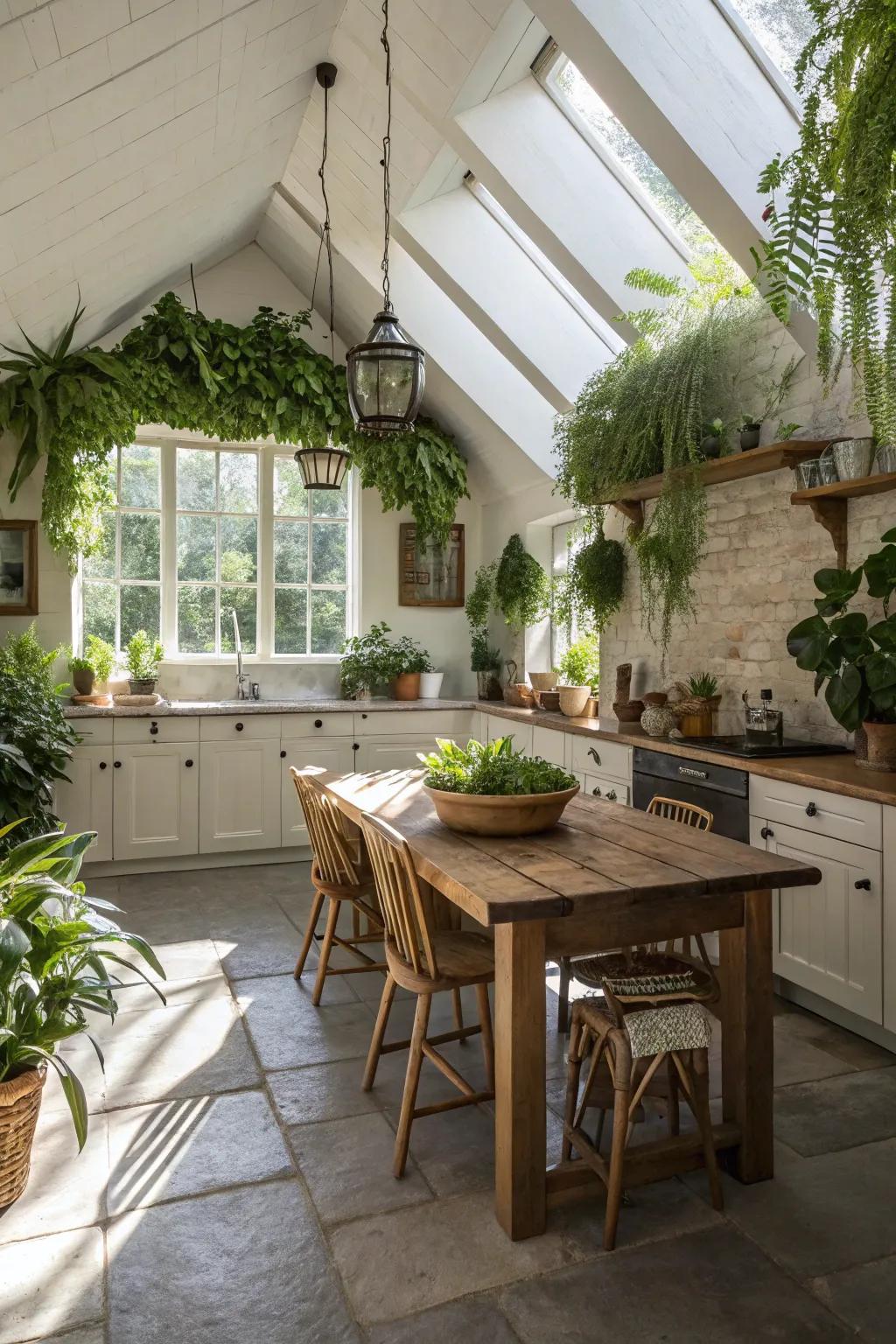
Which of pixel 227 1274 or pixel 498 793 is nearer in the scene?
pixel 227 1274

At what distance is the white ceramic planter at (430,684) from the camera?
6.51m

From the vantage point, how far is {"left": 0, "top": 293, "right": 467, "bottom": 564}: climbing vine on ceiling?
5387mm

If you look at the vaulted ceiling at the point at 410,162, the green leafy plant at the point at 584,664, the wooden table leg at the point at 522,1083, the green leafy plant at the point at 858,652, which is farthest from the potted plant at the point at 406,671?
the wooden table leg at the point at 522,1083

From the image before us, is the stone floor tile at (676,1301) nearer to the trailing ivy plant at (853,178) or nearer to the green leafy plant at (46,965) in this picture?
the green leafy plant at (46,965)

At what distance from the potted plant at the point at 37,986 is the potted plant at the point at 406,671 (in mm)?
3780

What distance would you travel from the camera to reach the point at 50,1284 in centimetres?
198

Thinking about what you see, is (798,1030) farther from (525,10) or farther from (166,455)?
(166,455)

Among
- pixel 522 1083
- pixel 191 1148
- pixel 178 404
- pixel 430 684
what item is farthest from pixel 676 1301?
pixel 178 404

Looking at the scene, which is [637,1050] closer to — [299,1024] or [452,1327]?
[452,1327]

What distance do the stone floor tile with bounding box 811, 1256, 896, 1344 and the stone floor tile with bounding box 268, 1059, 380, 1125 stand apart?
1.28 m

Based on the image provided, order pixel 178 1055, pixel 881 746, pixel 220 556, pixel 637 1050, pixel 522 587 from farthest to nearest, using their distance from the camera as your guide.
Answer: pixel 220 556 → pixel 522 587 → pixel 881 746 → pixel 178 1055 → pixel 637 1050

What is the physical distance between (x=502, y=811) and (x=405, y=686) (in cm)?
380

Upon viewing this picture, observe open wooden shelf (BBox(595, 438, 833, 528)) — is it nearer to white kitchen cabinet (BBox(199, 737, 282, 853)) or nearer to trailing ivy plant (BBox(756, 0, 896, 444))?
trailing ivy plant (BBox(756, 0, 896, 444))

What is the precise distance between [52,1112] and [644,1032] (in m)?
1.82
